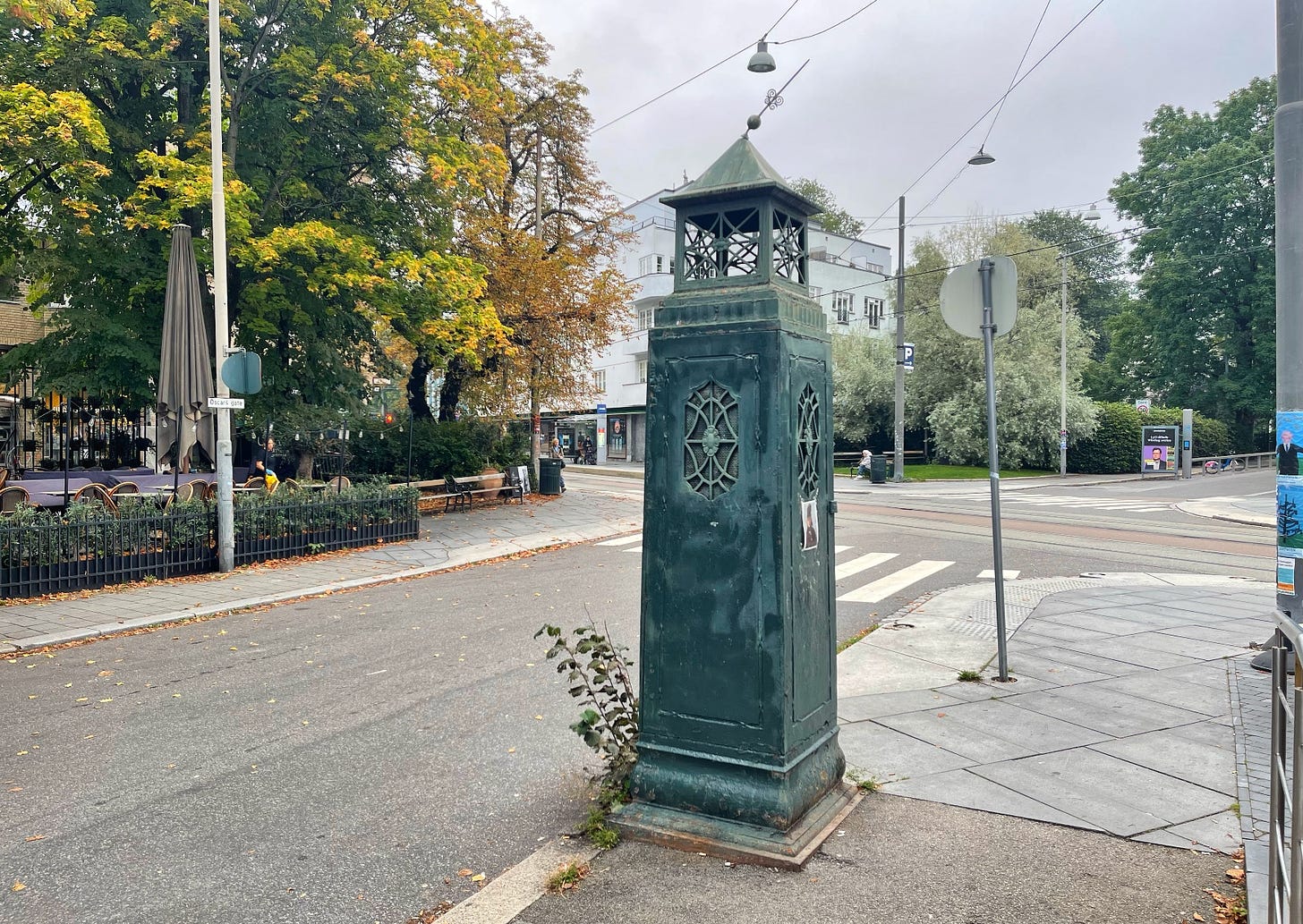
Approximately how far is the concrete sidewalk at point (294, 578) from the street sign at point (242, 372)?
8.01 feet

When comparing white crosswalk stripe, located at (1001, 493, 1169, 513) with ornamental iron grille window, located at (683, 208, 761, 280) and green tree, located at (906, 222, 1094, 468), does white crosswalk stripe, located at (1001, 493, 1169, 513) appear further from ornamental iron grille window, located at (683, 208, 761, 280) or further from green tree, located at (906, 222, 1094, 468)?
ornamental iron grille window, located at (683, 208, 761, 280)

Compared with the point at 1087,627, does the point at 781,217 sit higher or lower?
higher

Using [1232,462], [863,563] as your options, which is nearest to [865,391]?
[1232,462]

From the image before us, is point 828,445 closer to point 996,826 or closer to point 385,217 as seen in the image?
point 996,826

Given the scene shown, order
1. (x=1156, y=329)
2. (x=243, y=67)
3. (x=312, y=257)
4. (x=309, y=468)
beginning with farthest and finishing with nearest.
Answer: (x=1156, y=329), (x=309, y=468), (x=243, y=67), (x=312, y=257)

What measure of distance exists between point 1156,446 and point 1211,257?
1435 centimetres

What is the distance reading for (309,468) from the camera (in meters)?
17.9

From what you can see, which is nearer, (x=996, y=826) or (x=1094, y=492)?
(x=996, y=826)

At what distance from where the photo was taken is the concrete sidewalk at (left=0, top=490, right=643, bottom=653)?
8234mm

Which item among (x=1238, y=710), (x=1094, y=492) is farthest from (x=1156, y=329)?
(x=1238, y=710)

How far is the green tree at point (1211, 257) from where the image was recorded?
41.4 metres

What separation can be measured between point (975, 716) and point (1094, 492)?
24802 millimetres

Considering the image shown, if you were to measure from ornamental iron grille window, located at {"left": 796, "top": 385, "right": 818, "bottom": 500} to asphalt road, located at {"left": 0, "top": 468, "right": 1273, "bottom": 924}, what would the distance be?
1.82m

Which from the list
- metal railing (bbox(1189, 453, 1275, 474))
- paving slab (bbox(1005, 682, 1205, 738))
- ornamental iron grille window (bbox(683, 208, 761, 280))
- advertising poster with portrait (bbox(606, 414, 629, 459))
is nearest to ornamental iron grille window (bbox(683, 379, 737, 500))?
ornamental iron grille window (bbox(683, 208, 761, 280))
